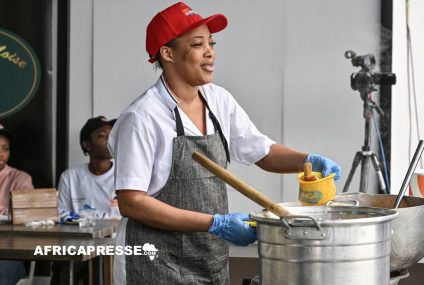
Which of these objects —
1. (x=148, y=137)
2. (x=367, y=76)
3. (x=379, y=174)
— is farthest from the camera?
(x=367, y=76)

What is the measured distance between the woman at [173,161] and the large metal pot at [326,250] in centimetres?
68

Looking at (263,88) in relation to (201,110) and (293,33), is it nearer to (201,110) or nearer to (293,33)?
(293,33)

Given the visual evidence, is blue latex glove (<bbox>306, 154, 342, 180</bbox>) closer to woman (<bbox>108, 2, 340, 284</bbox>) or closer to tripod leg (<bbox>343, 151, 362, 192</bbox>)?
woman (<bbox>108, 2, 340, 284</bbox>)

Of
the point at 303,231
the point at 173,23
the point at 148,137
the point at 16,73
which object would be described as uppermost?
the point at 16,73

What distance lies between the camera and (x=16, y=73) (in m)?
5.17

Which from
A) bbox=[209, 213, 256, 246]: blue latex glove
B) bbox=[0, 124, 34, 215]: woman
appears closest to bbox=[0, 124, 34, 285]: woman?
bbox=[0, 124, 34, 215]: woman

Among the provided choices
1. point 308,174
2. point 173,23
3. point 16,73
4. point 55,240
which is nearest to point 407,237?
point 308,174

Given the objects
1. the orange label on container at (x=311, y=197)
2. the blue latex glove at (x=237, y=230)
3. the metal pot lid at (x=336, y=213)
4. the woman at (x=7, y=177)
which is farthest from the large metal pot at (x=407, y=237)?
the woman at (x=7, y=177)

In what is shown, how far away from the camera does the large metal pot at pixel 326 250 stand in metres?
1.56

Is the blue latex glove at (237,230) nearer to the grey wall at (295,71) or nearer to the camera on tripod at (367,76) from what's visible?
the grey wall at (295,71)

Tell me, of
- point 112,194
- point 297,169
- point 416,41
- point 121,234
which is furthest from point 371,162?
point 121,234

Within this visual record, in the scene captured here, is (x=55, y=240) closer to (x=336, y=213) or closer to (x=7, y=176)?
(x=7, y=176)

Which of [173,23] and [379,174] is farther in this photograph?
[379,174]

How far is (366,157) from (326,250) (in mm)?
3274
